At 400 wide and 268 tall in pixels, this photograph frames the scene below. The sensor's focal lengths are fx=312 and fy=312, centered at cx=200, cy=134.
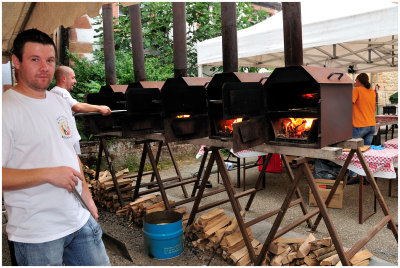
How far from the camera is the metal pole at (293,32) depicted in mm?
3275

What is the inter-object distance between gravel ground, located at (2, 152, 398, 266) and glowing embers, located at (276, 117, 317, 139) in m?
1.56

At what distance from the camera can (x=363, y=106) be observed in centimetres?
628

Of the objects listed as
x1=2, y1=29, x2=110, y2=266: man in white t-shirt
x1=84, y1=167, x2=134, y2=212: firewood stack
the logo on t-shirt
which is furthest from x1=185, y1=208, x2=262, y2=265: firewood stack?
the logo on t-shirt

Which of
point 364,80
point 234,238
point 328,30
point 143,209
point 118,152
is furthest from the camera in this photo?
point 118,152

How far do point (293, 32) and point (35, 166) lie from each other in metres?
2.77

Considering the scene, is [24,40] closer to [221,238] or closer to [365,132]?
[221,238]

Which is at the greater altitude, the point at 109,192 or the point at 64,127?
the point at 64,127

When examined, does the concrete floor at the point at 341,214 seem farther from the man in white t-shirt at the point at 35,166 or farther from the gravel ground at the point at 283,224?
Result: the man in white t-shirt at the point at 35,166

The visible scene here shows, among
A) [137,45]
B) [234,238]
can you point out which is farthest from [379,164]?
[137,45]

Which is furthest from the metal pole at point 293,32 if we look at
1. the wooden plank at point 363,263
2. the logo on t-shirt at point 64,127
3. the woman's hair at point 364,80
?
the woman's hair at point 364,80

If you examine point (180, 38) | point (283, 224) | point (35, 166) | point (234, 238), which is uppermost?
point (180, 38)

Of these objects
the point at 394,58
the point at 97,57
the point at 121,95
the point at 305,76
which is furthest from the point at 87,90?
the point at 394,58

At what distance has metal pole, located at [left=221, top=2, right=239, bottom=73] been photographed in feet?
12.6

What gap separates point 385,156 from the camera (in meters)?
4.60
